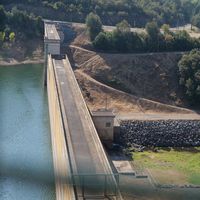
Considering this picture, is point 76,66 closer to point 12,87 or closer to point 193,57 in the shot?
point 12,87

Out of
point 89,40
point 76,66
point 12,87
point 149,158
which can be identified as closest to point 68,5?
point 89,40

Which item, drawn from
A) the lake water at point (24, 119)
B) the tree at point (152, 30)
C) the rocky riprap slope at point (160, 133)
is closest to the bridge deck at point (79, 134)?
the lake water at point (24, 119)

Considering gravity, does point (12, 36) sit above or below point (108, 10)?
below

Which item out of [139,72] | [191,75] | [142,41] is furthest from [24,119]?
[142,41]

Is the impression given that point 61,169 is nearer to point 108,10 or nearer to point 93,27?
point 93,27

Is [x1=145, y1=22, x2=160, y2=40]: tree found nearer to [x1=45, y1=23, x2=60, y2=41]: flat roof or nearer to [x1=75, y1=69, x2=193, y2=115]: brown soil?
[x1=45, y1=23, x2=60, y2=41]: flat roof
